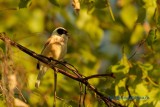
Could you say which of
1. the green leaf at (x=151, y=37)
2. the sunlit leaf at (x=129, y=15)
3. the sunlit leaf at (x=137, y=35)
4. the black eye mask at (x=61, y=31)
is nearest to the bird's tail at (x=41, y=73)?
the black eye mask at (x=61, y=31)

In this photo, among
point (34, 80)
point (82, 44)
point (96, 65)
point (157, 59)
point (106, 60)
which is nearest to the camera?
point (34, 80)

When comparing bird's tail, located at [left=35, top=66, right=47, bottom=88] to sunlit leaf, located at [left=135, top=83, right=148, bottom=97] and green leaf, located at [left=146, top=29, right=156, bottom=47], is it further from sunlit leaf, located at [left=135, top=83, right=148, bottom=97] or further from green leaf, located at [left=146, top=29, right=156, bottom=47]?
green leaf, located at [left=146, top=29, right=156, bottom=47]

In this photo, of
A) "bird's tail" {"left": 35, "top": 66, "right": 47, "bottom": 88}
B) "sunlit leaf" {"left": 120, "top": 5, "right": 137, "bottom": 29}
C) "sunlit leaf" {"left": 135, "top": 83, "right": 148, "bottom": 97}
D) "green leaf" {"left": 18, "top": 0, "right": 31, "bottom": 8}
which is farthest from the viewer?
"sunlit leaf" {"left": 120, "top": 5, "right": 137, "bottom": 29}

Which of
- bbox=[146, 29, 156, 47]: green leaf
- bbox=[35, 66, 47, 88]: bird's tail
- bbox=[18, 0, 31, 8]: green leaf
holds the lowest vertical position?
bbox=[35, 66, 47, 88]: bird's tail

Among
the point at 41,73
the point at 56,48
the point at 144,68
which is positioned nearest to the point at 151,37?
the point at 144,68

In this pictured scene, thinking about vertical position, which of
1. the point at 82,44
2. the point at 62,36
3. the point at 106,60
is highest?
the point at 62,36

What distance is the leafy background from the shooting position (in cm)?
328

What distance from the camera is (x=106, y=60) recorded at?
25.5ft

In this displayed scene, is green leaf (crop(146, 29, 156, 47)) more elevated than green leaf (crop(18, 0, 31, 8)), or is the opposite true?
green leaf (crop(18, 0, 31, 8))

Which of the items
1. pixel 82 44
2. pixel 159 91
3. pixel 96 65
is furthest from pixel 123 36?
pixel 159 91

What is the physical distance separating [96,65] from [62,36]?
0.76 meters

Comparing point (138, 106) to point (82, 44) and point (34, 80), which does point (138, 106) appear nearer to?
point (34, 80)

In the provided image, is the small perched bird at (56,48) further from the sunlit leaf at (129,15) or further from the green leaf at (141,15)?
the green leaf at (141,15)

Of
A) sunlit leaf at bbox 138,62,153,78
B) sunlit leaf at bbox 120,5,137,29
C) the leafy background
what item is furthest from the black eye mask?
sunlit leaf at bbox 138,62,153,78
